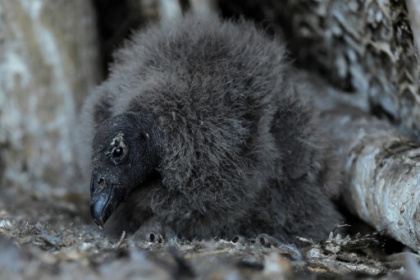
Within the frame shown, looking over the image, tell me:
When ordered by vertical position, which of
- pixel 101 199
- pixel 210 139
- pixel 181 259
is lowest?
pixel 101 199

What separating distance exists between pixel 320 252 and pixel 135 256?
0.82 metres

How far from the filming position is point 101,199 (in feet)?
6.30

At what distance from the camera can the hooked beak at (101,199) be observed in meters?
1.91

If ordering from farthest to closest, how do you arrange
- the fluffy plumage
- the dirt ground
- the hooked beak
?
1. the fluffy plumage
2. the hooked beak
3. the dirt ground

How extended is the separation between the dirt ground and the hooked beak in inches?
4.4

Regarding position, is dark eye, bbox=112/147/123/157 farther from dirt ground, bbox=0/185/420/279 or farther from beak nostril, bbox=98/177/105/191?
dirt ground, bbox=0/185/420/279

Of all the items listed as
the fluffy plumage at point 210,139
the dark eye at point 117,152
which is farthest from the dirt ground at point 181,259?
the dark eye at point 117,152

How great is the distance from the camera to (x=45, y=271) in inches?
51.8

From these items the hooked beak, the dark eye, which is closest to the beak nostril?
the hooked beak

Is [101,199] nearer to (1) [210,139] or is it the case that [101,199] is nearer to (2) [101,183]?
(2) [101,183]

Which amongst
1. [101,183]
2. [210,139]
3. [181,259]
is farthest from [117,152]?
[181,259]

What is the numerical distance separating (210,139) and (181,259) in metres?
0.72

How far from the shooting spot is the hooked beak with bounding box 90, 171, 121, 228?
6.26ft

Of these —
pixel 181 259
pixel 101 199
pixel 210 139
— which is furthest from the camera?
pixel 210 139
